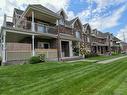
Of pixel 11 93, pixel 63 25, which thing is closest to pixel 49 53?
pixel 63 25

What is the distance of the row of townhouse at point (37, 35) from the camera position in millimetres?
16172

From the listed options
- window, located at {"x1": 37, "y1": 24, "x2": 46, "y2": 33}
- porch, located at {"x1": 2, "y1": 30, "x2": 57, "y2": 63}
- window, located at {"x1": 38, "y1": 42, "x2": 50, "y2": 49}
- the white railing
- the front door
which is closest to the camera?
porch, located at {"x1": 2, "y1": 30, "x2": 57, "y2": 63}

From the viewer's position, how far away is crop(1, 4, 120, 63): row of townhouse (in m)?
16.2

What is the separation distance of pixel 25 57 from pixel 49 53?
12.7 ft

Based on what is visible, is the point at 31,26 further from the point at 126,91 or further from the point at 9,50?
the point at 126,91

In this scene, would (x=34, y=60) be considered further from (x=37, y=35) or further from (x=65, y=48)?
(x=65, y=48)

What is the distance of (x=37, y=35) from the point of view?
19562mm

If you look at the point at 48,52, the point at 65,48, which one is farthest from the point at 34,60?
the point at 65,48

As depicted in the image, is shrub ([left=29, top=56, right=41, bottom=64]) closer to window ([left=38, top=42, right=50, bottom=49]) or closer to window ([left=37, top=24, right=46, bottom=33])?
window ([left=37, top=24, right=46, bottom=33])

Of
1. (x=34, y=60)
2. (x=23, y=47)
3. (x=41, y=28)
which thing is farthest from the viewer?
(x=41, y=28)

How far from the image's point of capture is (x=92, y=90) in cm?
578

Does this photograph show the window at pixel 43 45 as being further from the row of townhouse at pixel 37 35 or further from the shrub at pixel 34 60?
the shrub at pixel 34 60

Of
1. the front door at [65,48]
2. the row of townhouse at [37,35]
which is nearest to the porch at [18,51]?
the row of townhouse at [37,35]

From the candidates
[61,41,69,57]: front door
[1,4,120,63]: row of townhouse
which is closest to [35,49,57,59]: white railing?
[1,4,120,63]: row of townhouse
